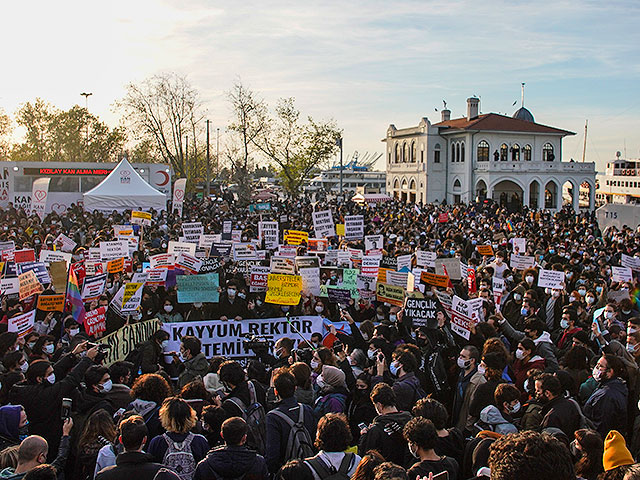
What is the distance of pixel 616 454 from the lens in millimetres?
3949

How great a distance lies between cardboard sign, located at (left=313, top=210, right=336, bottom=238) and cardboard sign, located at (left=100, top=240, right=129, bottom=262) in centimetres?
564

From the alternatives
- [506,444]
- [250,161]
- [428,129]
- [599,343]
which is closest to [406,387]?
[506,444]

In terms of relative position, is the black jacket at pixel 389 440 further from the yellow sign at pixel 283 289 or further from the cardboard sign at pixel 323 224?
the cardboard sign at pixel 323 224

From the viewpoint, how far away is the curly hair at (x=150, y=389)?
5.48 metres

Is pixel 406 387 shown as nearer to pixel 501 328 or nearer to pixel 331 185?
pixel 501 328

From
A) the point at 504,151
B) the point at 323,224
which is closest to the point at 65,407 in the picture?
the point at 323,224

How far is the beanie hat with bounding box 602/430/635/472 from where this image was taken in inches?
154

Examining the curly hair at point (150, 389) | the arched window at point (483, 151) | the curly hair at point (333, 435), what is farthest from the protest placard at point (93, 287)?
the arched window at point (483, 151)

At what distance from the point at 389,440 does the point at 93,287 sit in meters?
7.19

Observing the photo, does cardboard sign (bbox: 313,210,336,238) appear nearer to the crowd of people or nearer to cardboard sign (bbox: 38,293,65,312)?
the crowd of people

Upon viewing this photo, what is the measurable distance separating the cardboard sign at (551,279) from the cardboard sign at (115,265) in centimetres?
840

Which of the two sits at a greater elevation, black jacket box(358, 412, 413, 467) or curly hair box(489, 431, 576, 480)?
curly hair box(489, 431, 576, 480)

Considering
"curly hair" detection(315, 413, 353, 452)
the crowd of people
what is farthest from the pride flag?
"curly hair" detection(315, 413, 353, 452)

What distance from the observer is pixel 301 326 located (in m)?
10.6
